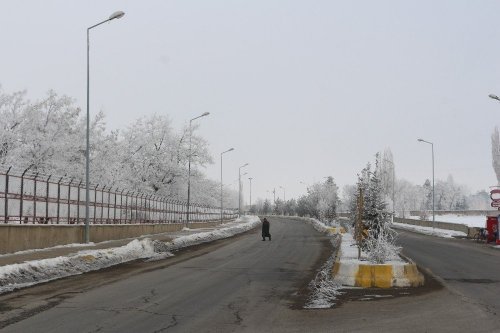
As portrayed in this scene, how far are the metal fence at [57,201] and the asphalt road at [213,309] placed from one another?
8298 millimetres

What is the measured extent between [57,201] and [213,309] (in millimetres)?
17842

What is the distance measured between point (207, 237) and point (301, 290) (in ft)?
89.7

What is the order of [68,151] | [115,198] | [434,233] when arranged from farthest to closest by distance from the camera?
[434,233], [68,151], [115,198]

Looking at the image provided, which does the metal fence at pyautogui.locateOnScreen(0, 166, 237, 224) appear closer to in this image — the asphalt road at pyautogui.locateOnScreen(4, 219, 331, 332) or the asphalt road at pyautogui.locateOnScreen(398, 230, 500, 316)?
the asphalt road at pyautogui.locateOnScreen(4, 219, 331, 332)

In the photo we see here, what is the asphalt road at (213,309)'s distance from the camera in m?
8.20

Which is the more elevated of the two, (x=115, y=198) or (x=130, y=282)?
(x=115, y=198)

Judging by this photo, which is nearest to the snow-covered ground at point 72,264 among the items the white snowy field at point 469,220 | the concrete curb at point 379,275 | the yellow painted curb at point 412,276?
the concrete curb at point 379,275

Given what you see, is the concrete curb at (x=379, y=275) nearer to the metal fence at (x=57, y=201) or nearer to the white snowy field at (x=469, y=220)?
the metal fence at (x=57, y=201)

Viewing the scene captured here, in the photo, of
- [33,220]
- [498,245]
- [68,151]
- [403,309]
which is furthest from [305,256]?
[68,151]

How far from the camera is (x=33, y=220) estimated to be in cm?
2353

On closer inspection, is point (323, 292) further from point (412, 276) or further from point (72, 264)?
point (72, 264)

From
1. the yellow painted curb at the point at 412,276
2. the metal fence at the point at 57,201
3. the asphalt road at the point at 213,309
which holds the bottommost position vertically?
the asphalt road at the point at 213,309

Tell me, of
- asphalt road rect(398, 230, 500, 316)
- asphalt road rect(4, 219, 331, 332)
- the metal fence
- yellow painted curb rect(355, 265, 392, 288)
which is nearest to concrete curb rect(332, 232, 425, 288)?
yellow painted curb rect(355, 265, 392, 288)

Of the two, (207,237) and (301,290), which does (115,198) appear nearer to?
(207,237)
